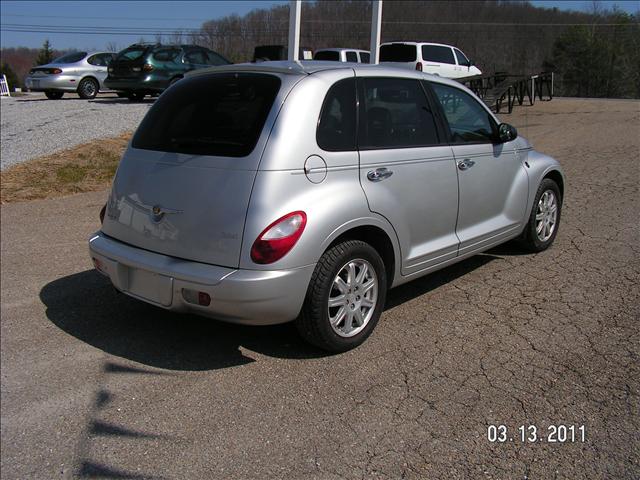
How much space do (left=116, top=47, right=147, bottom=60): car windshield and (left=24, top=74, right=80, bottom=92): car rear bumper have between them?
11.1 feet

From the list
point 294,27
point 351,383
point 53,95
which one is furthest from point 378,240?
point 53,95

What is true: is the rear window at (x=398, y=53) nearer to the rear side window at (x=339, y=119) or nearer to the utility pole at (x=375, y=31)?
the utility pole at (x=375, y=31)

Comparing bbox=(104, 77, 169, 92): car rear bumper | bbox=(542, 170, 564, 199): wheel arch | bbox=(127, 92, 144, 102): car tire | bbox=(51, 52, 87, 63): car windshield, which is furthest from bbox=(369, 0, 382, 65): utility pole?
bbox=(51, 52, 87, 63): car windshield

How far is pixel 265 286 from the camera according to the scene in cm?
324

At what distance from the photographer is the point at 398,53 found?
18.5 metres

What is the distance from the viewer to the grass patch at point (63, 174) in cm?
905

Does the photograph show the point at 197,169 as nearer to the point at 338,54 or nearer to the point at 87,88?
the point at 338,54

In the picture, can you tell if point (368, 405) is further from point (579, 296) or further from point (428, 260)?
point (579, 296)

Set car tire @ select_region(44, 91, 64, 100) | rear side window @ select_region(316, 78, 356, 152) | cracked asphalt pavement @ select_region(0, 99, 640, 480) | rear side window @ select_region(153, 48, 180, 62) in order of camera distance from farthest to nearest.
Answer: car tire @ select_region(44, 91, 64, 100) → rear side window @ select_region(153, 48, 180, 62) → rear side window @ select_region(316, 78, 356, 152) → cracked asphalt pavement @ select_region(0, 99, 640, 480)

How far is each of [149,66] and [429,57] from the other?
28.7 ft

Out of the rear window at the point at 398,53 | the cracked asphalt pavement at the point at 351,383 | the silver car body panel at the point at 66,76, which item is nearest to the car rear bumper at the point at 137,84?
the silver car body panel at the point at 66,76
